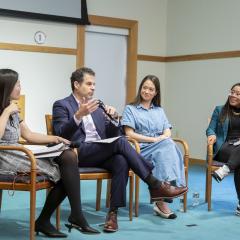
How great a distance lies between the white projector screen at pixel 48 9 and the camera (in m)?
5.68

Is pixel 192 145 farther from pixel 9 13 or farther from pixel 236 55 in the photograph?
pixel 9 13

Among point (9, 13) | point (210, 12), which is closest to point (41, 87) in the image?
point (9, 13)

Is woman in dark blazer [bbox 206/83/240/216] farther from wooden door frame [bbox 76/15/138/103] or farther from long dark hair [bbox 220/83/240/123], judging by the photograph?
wooden door frame [bbox 76/15/138/103]

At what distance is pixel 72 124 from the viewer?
314 centimetres

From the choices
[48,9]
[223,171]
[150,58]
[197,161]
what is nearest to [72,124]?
[223,171]

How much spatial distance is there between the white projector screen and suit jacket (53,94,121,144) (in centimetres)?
265

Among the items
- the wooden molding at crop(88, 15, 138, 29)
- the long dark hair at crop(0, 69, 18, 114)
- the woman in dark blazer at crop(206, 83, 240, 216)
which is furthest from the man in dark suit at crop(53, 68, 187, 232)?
the wooden molding at crop(88, 15, 138, 29)

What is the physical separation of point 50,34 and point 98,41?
801mm

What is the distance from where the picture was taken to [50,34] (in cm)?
607

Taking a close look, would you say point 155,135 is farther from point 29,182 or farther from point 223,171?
point 29,182

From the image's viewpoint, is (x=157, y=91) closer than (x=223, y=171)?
No

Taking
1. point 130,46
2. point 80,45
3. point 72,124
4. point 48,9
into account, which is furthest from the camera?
point 130,46

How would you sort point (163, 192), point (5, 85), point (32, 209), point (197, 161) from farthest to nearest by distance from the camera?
point (197, 161)
point (163, 192)
point (5, 85)
point (32, 209)

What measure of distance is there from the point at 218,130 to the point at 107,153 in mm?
1355
